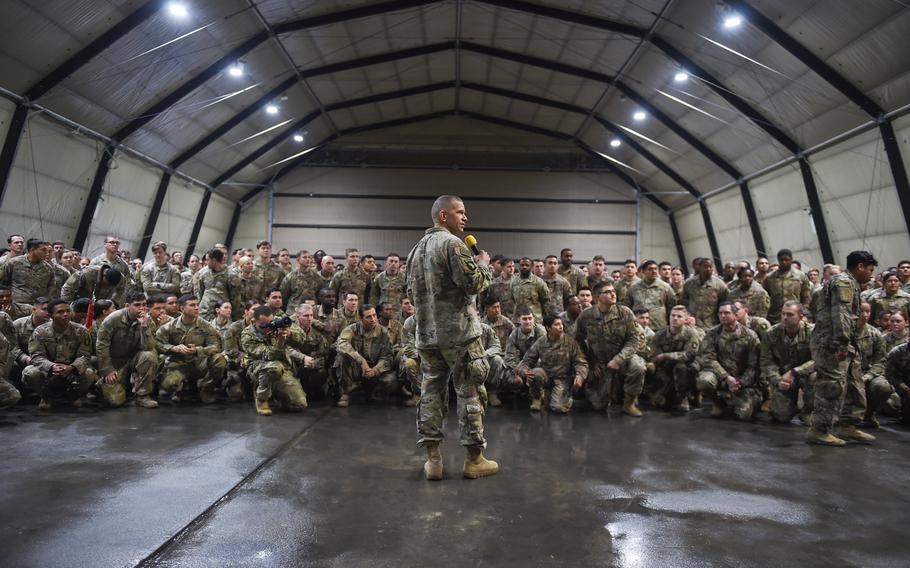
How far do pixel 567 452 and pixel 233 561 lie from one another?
2658 millimetres

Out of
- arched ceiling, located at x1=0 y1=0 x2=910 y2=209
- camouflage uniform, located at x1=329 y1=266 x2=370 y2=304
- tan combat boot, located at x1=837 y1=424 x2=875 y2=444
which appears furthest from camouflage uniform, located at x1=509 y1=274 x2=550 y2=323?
arched ceiling, located at x1=0 y1=0 x2=910 y2=209

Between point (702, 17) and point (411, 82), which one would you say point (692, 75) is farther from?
point (411, 82)

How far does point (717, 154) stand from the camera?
1370 cm

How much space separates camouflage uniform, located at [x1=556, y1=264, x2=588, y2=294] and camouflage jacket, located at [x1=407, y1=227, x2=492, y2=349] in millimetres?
5270

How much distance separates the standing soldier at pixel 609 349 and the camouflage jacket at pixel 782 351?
1253mm

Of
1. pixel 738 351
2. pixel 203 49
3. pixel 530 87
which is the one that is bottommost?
pixel 738 351

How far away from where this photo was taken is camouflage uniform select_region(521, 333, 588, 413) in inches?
243

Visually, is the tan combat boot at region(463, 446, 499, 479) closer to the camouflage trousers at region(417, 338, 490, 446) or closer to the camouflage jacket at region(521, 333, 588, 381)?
the camouflage trousers at region(417, 338, 490, 446)

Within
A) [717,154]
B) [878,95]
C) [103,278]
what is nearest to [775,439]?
[878,95]

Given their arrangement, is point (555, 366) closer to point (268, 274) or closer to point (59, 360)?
point (268, 274)

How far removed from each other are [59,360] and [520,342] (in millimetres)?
5101

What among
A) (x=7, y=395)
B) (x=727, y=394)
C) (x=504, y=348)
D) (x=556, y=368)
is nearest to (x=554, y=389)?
(x=556, y=368)

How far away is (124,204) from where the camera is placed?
1273 centimetres

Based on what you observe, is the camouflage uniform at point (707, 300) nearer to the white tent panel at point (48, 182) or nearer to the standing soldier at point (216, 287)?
the standing soldier at point (216, 287)
